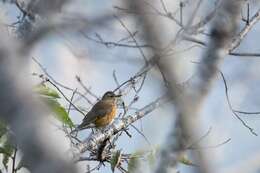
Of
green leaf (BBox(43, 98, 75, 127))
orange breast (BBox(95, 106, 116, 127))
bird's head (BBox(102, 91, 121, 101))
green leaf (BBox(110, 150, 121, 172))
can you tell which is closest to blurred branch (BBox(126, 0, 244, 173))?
green leaf (BBox(43, 98, 75, 127))

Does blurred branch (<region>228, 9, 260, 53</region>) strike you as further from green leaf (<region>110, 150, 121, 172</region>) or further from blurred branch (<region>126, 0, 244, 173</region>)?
blurred branch (<region>126, 0, 244, 173</region>)

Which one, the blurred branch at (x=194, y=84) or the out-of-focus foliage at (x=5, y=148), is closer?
the blurred branch at (x=194, y=84)

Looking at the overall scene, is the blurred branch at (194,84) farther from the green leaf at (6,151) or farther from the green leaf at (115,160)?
the green leaf at (115,160)

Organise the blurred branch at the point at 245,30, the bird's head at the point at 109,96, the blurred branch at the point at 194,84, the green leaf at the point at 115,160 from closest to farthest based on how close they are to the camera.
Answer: the blurred branch at the point at 194,84 → the blurred branch at the point at 245,30 → the green leaf at the point at 115,160 → the bird's head at the point at 109,96

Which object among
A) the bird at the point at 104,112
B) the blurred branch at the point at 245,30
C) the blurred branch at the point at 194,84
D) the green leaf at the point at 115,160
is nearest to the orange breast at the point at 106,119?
the bird at the point at 104,112

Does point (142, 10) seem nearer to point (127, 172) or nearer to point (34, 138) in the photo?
Result: point (34, 138)

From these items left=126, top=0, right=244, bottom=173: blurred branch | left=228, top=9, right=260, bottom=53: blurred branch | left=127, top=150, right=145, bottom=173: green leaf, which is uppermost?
left=228, top=9, right=260, bottom=53: blurred branch

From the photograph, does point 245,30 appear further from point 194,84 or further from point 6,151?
point 194,84

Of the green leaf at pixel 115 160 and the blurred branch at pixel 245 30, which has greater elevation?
the blurred branch at pixel 245 30

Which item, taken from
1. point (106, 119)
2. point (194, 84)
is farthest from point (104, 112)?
point (194, 84)

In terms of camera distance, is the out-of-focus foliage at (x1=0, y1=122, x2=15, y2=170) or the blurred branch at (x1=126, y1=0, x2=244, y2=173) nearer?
the blurred branch at (x1=126, y1=0, x2=244, y2=173)

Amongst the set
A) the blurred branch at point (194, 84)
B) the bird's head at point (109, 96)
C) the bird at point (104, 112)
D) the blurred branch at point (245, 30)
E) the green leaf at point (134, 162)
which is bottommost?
the blurred branch at point (194, 84)

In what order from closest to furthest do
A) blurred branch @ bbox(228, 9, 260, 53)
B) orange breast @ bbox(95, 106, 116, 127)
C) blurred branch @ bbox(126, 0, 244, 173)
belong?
blurred branch @ bbox(126, 0, 244, 173)
blurred branch @ bbox(228, 9, 260, 53)
orange breast @ bbox(95, 106, 116, 127)

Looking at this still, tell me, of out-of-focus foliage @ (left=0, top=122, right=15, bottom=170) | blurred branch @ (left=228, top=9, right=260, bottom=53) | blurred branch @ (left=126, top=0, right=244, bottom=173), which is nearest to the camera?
blurred branch @ (left=126, top=0, right=244, bottom=173)
